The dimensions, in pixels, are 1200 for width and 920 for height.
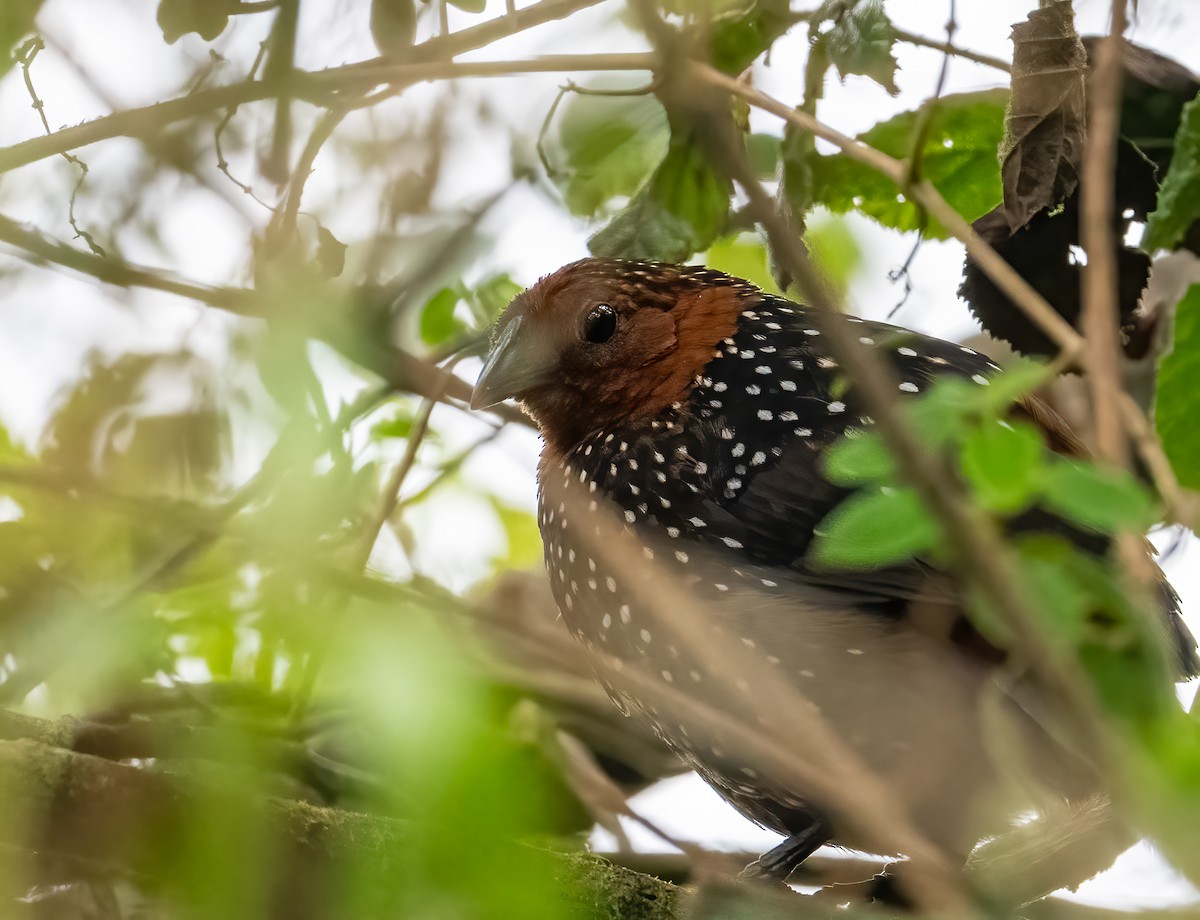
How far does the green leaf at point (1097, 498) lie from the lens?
0.97 m

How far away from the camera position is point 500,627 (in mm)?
2631

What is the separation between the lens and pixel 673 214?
2.66m

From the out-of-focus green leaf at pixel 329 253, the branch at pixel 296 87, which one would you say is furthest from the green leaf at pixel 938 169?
the out-of-focus green leaf at pixel 329 253

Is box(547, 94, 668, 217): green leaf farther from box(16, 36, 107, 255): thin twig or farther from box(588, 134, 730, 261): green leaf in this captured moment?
box(16, 36, 107, 255): thin twig

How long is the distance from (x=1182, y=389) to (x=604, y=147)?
1.23 metres

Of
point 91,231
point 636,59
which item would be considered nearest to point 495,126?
point 636,59

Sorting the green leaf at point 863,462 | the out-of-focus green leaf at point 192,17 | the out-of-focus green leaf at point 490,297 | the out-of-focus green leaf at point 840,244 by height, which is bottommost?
the green leaf at point 863,462

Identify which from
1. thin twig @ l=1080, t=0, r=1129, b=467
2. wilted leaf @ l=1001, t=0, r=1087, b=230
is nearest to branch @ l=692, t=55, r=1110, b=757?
thin twig @ l=1080, t=0, r=1129, b=467

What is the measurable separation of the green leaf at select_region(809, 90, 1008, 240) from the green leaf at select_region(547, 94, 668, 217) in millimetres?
365

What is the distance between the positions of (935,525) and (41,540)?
151 cm

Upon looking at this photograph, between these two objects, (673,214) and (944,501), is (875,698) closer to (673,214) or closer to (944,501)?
(673,214)

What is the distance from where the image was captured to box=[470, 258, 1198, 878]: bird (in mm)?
2123

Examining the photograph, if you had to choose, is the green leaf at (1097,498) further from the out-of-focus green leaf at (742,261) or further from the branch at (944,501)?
the out-of-focus green leaf at (742,261)

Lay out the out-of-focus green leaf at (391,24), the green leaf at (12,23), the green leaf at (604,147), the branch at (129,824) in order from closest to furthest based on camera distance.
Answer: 1. the branch at (129,824)
2. the green leaf at (12,23)
3. the out-of-focus green leaf at (391,24)
4. the green leaf at (604,147)
